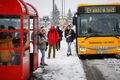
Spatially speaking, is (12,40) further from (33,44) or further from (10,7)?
(33,44)

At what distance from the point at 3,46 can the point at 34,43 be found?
10.4 ft

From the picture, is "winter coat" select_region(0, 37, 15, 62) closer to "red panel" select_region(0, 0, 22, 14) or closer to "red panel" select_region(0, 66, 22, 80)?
"red panel" select_region(0, 66, 22, 80)

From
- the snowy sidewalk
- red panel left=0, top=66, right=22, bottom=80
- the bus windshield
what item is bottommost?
the snowy sidewalk

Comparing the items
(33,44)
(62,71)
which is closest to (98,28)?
(62,71)

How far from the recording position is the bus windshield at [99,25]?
23172 millimetres

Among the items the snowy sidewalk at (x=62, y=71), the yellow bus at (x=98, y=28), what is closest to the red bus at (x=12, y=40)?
the snowy sidewalk at (x=62, y=71)

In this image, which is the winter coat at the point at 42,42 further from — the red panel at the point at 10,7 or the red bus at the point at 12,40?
the red panel at the point at 10,7

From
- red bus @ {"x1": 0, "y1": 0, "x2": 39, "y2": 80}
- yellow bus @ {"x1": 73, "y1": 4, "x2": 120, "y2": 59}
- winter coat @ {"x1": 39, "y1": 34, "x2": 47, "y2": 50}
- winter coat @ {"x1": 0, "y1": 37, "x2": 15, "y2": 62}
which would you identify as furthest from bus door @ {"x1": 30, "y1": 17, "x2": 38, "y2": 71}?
yellow bus @ {"x1": 73, "y1": 4, "x2": 120, "y2": 59}

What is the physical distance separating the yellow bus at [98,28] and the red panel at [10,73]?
10102mm

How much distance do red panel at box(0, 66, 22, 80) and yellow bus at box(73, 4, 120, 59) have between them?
1010 centimetres

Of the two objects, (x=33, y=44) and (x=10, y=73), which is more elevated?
(x=33, y=44)

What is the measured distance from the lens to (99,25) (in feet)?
76.0

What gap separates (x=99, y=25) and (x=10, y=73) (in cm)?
1045

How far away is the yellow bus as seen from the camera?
2319 cm
